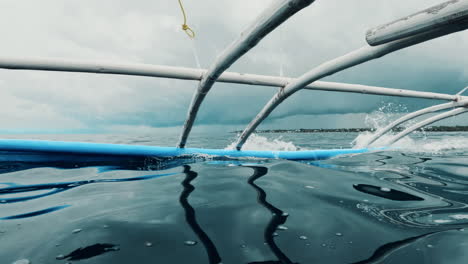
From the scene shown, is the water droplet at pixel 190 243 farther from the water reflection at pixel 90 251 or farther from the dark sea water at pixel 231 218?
the water reflection at pixel 90 251

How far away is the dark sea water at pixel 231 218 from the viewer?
1.20 metres

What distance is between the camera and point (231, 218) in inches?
64.4

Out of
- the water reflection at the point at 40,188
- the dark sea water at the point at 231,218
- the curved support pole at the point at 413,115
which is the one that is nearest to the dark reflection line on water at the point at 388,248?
the dark sea water at the point at 231,218

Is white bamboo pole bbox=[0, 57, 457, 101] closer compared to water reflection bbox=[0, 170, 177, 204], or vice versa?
water reflection bbox=[0, 170, 177, 204]

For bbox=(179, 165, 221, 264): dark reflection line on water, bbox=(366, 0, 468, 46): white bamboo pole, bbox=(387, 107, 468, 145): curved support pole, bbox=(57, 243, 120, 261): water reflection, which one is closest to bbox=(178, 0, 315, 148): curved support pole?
bbox=(366, 0, 468, 46): white bamboo pole

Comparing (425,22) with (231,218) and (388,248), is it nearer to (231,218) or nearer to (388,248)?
(388,248)

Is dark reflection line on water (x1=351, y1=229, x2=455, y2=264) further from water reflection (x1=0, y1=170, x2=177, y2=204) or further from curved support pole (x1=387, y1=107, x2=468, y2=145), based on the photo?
curved support pole (x1=387, y1=107, x2=468, y2=145)

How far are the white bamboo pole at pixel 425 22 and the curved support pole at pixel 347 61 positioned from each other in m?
0.09

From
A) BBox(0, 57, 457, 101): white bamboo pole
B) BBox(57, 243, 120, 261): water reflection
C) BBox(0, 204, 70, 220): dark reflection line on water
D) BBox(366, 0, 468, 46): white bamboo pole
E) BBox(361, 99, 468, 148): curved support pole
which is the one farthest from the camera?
BBox(361, 99, 468, 148): curved support pole

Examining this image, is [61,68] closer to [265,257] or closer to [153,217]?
[153,217]

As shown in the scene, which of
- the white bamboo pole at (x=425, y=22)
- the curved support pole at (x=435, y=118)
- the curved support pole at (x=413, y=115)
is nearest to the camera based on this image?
the white bamboo pole at (x=425, y=22)

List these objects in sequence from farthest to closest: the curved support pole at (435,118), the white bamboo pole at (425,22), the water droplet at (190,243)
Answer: the curved support pole at (435,118)
the water droplet at (190,243)
the white bamboo pole at (425,22)

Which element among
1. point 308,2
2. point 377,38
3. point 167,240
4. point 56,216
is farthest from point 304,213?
point 56,216

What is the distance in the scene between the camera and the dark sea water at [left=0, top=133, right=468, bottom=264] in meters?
1.20
